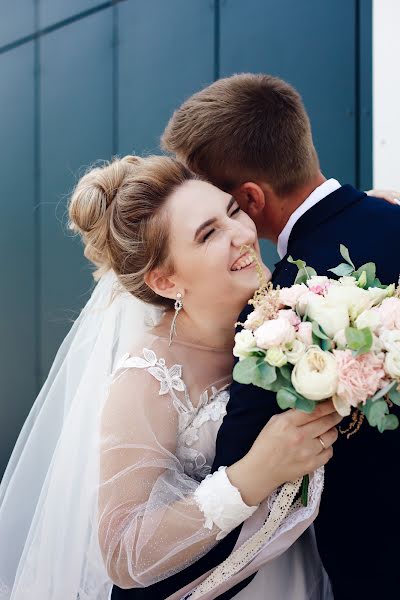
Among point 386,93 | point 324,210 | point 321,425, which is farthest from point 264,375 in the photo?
point 386,93

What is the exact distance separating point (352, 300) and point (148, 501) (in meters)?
0.70

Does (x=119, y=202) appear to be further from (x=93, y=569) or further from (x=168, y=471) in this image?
(x=93, y=569)

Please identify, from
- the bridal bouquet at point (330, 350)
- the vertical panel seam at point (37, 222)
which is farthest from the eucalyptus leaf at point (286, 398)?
the vertical panel seam at point (37, 222)

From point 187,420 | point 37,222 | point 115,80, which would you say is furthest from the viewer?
point 37,222

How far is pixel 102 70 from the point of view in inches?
175

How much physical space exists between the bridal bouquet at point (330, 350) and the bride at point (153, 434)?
0.49 ft

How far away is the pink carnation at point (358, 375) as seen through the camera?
1.27 metres

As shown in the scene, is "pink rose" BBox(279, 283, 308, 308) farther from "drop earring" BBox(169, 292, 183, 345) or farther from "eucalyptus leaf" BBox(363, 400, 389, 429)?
"drop earring" BBox(169, 292, 183, 345)

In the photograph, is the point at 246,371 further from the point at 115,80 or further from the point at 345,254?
the point at 115,80

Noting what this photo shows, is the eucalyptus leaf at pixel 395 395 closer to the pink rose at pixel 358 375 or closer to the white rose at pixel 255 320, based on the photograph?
the pink rose at pixel 358 375

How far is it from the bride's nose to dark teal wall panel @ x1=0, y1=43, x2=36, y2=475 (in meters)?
3.29

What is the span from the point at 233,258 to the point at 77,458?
2.42 feet

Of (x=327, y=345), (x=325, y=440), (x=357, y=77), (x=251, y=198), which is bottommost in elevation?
(x=325, y=440)

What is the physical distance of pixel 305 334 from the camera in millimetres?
1343
